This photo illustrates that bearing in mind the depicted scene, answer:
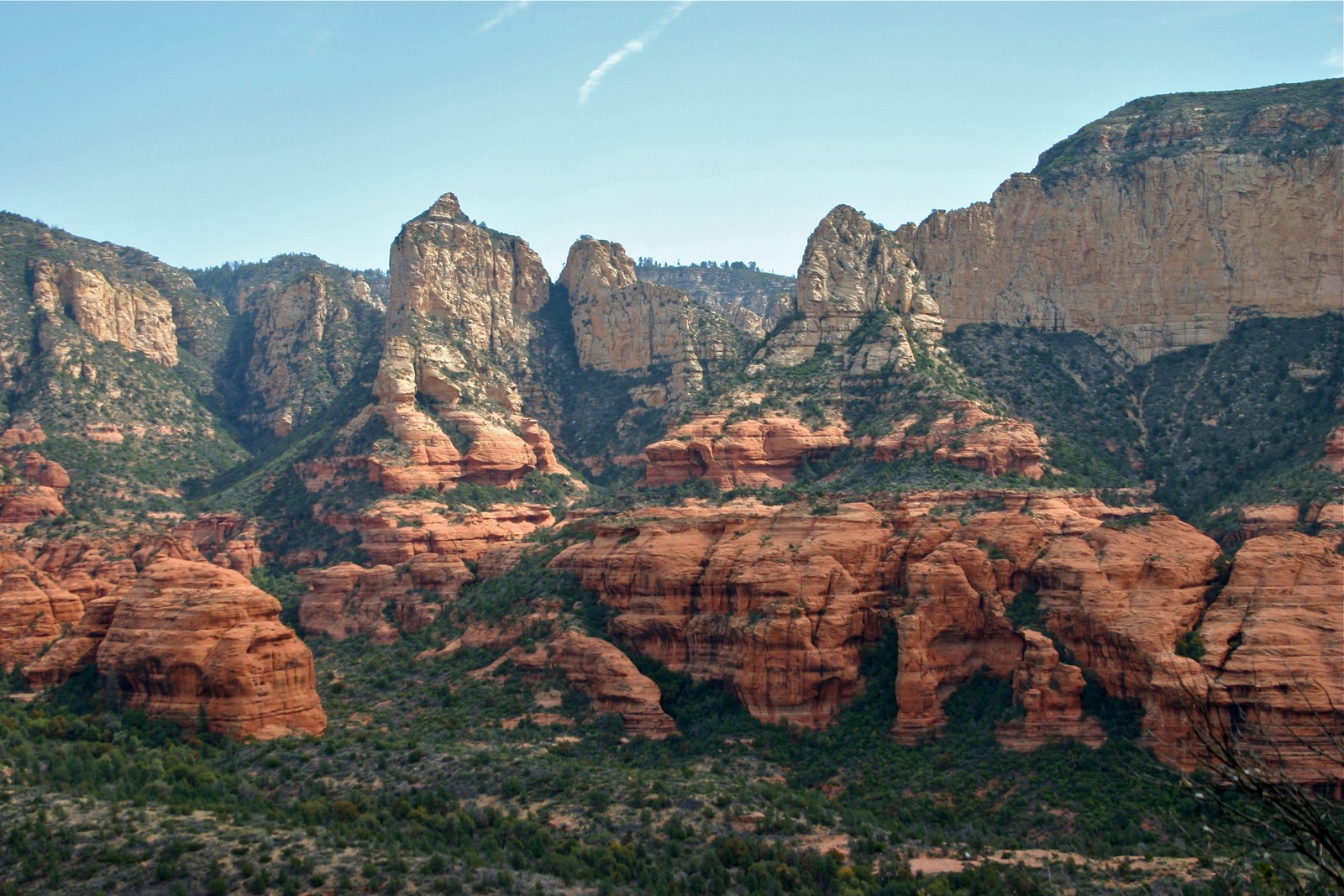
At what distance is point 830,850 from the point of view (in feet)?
170

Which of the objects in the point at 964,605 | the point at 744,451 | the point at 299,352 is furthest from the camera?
the point at 299,352

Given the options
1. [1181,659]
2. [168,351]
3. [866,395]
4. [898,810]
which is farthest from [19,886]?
[168,351]

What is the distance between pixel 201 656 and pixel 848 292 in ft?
195

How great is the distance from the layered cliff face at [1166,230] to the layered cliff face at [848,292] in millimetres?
5877

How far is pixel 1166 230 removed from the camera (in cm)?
11031

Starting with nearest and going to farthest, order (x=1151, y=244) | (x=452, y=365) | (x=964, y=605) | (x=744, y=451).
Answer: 1. (x=964, y=605)
2. (x=744, y=451)
3. (x=1151, y=244)
4. (x=452, y=365)

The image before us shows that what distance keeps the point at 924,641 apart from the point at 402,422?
65.8 meters

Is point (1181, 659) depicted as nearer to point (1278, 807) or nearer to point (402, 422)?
point (1278, 807)

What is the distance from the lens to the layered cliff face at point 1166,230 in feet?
347

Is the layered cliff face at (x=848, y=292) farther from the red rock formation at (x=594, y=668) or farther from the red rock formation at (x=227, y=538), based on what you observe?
the red rock formation at (x=227, y=538)

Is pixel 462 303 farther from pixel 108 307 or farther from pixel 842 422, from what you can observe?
pixel 842 422

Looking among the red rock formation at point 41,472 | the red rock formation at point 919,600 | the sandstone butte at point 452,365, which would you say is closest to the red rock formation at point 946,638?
the red rock formation at point 919,600

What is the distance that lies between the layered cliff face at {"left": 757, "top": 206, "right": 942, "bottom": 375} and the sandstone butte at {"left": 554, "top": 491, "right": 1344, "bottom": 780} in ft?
82.8

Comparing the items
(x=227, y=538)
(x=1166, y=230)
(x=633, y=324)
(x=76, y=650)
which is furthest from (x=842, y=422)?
(x=633, y=324)
